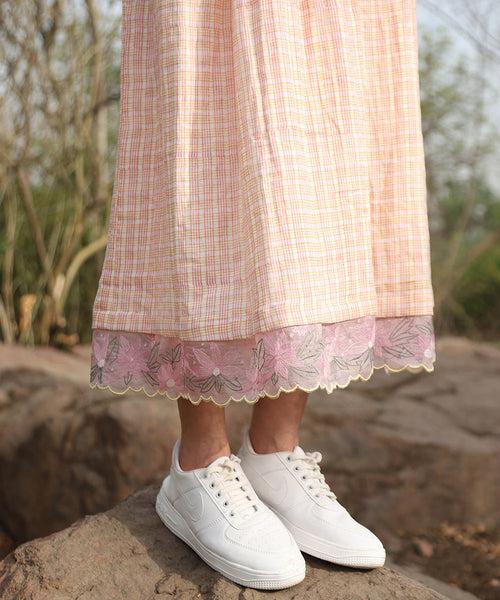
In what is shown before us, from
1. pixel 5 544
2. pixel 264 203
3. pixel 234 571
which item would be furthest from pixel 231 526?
pixel 5 544

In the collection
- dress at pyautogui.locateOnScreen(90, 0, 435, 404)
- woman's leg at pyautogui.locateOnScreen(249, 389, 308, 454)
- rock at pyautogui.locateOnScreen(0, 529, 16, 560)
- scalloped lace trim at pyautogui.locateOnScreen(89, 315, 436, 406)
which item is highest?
dress at pyautogui.locateOnScreen(90, 0, 435, 404)

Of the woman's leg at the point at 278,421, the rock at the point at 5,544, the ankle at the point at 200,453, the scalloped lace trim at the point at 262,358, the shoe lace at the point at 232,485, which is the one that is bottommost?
the rock at the point at 5,544

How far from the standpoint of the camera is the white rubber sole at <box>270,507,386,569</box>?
3.87 feet

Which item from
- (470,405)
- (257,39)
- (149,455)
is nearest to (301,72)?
(257,39)

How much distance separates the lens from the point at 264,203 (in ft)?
3.60

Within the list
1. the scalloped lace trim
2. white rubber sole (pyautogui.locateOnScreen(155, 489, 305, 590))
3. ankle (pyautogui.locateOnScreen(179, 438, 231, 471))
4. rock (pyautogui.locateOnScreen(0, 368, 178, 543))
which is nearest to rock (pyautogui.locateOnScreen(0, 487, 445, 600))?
white rubber sole (pyautogui.locateOnScreen(155, 489, 305, 590))

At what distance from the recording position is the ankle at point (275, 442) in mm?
1305

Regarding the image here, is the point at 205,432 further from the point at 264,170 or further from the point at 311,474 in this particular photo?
the point at 264,170

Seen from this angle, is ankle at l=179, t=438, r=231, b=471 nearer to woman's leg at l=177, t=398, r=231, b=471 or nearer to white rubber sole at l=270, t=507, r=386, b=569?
woman's leg at l=177, t=398, r=231, b=471

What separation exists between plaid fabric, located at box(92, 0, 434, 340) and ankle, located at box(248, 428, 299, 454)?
0.26 m

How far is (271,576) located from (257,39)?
0.80 m

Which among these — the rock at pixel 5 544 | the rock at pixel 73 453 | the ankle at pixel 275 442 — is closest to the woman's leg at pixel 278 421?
the ankle at pixel 275 442

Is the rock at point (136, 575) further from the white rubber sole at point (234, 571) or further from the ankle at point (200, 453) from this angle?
the ankle at point (200, 453)

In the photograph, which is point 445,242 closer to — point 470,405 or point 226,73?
point 470,405
